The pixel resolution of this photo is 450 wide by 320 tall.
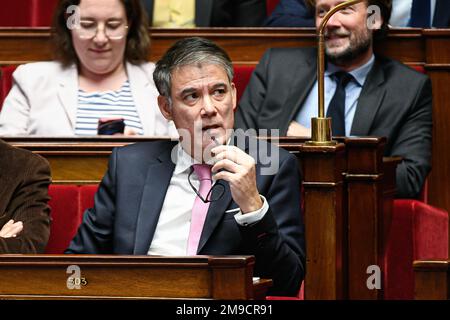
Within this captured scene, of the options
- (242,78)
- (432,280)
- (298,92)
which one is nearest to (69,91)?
(242,78)

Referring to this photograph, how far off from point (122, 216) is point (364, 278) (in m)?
0.47

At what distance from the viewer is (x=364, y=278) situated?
200cm

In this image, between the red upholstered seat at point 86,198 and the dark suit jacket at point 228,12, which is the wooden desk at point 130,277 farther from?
the dark suit jacket at point 228,12

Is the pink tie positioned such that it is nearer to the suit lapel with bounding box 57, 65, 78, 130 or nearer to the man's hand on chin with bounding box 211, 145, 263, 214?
the man's hand on chin with bounding box 211, 145, 263, 214

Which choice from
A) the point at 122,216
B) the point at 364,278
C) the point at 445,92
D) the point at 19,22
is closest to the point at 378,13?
the point at 445,92

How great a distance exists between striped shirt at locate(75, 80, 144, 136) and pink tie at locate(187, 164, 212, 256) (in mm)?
711

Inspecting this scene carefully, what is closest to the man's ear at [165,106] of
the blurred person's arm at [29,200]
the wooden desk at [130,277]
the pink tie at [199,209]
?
the pink tie at [199,209]

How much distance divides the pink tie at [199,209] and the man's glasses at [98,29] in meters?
0.82

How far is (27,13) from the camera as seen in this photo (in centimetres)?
332

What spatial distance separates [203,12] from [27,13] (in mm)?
693

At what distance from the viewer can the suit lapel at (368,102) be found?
239 cm

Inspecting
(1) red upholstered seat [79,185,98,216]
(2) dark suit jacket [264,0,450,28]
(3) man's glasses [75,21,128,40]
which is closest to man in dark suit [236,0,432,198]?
(2) dark suit jacket [264,0,450,28]

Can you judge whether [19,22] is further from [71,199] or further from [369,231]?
[369,231]

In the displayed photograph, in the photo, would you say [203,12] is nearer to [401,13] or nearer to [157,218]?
[401,13]
